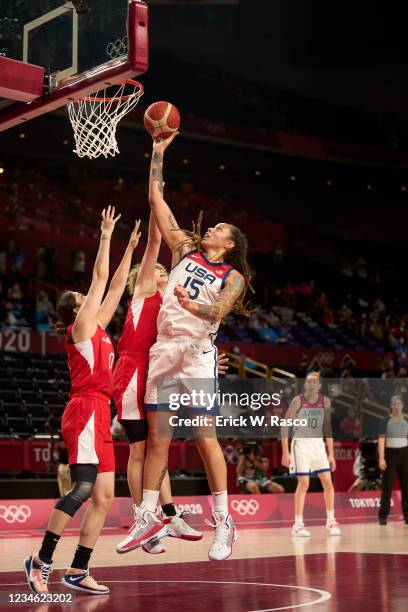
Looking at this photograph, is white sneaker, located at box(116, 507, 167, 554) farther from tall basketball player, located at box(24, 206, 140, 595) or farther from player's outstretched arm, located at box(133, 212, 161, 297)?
player's outstretched arm, located at box(133, 212, 161, 297)

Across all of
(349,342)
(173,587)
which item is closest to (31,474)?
(173,587)

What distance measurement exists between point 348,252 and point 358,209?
3053mm

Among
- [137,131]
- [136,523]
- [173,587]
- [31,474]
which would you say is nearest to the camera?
[136,523]

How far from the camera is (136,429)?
732 cm

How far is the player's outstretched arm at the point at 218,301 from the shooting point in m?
6.51

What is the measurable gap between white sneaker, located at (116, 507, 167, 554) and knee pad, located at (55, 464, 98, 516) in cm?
42

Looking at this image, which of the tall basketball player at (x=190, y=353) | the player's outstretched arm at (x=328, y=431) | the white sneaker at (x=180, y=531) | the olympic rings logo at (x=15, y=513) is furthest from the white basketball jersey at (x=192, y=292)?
the olympic rings logo at (x=15, y=513)

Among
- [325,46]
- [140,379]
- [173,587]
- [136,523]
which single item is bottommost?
[173,587]

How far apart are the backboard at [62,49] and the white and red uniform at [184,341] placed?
1.81 m

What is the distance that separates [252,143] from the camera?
1313 inches

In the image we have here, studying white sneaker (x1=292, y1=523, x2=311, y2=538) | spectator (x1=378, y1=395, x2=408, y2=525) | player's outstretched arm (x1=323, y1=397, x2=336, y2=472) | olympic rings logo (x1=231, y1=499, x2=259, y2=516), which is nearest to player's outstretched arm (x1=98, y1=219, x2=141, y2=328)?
white sneaker (x1=292, y1=523, x2=311, y2=538)

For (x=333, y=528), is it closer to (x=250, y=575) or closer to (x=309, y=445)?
(x=309, y=445)

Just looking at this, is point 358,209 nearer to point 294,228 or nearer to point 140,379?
point 294,228

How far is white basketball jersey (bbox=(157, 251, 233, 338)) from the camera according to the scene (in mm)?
6922
